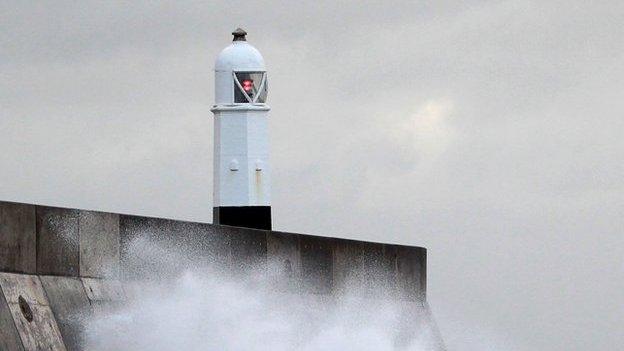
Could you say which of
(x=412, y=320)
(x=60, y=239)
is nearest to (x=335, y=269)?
(x=412, y=320)

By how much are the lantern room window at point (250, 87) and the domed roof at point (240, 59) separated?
9cm

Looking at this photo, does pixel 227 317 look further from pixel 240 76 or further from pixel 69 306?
pixel 240 76

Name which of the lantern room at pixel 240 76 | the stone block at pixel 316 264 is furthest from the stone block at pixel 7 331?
the lantern room at pixel 240 76

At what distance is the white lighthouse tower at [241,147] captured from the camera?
2238cm

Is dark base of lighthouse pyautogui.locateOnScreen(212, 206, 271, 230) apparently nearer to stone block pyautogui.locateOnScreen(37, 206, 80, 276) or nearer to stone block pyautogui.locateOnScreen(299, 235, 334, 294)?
stone block pyautogui.locateOnScreen(299, 235, 334, 294)

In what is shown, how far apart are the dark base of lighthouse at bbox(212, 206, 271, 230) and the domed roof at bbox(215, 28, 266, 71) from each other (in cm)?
174

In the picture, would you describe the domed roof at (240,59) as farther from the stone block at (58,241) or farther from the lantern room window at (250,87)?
the stone block at (58,241)

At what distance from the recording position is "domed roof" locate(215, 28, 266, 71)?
23.1 m

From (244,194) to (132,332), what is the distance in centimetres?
1026

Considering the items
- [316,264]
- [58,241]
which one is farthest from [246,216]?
[58,241]

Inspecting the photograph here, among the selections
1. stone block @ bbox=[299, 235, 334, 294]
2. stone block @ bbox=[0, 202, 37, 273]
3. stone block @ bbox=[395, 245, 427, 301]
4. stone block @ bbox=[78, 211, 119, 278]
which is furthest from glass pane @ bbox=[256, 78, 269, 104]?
stone block @ bbox=[0, 202, 37, 273]

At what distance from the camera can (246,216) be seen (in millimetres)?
22344

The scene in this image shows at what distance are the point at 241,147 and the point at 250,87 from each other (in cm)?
74

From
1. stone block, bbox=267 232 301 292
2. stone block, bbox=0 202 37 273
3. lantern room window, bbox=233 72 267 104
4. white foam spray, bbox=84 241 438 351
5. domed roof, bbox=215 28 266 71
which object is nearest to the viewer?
stone block, bbox=0 202 37 273
